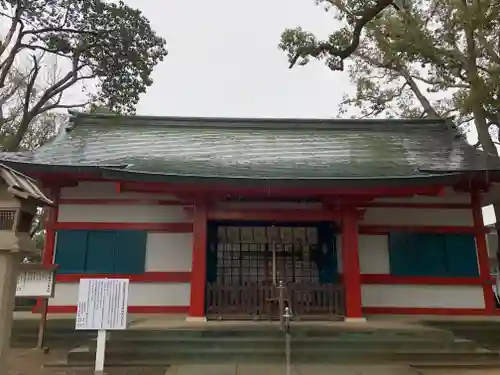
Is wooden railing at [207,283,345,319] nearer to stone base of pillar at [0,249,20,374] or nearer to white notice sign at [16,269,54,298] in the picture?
white notice sign at [16,269,54,298]

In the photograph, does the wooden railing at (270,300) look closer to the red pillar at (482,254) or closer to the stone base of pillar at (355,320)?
the stone base of pillar at (355,320)

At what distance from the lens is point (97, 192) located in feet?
31.7

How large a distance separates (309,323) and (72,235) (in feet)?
18.0

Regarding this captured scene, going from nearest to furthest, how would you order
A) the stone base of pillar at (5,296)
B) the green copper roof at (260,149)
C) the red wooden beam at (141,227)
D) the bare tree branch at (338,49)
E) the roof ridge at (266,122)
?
the stone base of pillar at (5,296) < the bare tree branch at (338,49) < the green copper roof at (260,149) < the red wooden beam at (141,227) < the roof ridge at (266,122)

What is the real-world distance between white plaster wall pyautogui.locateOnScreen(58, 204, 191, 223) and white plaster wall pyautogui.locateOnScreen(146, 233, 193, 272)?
360 mm

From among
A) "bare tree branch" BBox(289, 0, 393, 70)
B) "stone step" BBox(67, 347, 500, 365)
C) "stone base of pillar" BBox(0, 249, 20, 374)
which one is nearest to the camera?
"stone base of pillar" BBox(0, 249, 20, 374)

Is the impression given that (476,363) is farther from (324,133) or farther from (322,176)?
(324,133)

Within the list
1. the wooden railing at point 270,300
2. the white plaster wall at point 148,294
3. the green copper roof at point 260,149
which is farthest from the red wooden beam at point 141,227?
the wooden railing at point 270,300

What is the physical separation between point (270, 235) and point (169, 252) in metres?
2.30

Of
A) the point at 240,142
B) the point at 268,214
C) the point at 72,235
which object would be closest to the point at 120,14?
the point at 240,142

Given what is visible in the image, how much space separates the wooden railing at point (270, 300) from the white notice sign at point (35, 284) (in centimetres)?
282

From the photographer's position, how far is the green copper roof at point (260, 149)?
8672mm

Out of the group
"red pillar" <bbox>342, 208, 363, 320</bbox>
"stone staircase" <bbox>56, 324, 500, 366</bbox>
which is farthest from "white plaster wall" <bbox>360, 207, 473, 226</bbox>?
"stone staircase" <bbox>56, 324, 500, 366</bbox>

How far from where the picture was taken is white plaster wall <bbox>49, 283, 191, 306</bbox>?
923cm
